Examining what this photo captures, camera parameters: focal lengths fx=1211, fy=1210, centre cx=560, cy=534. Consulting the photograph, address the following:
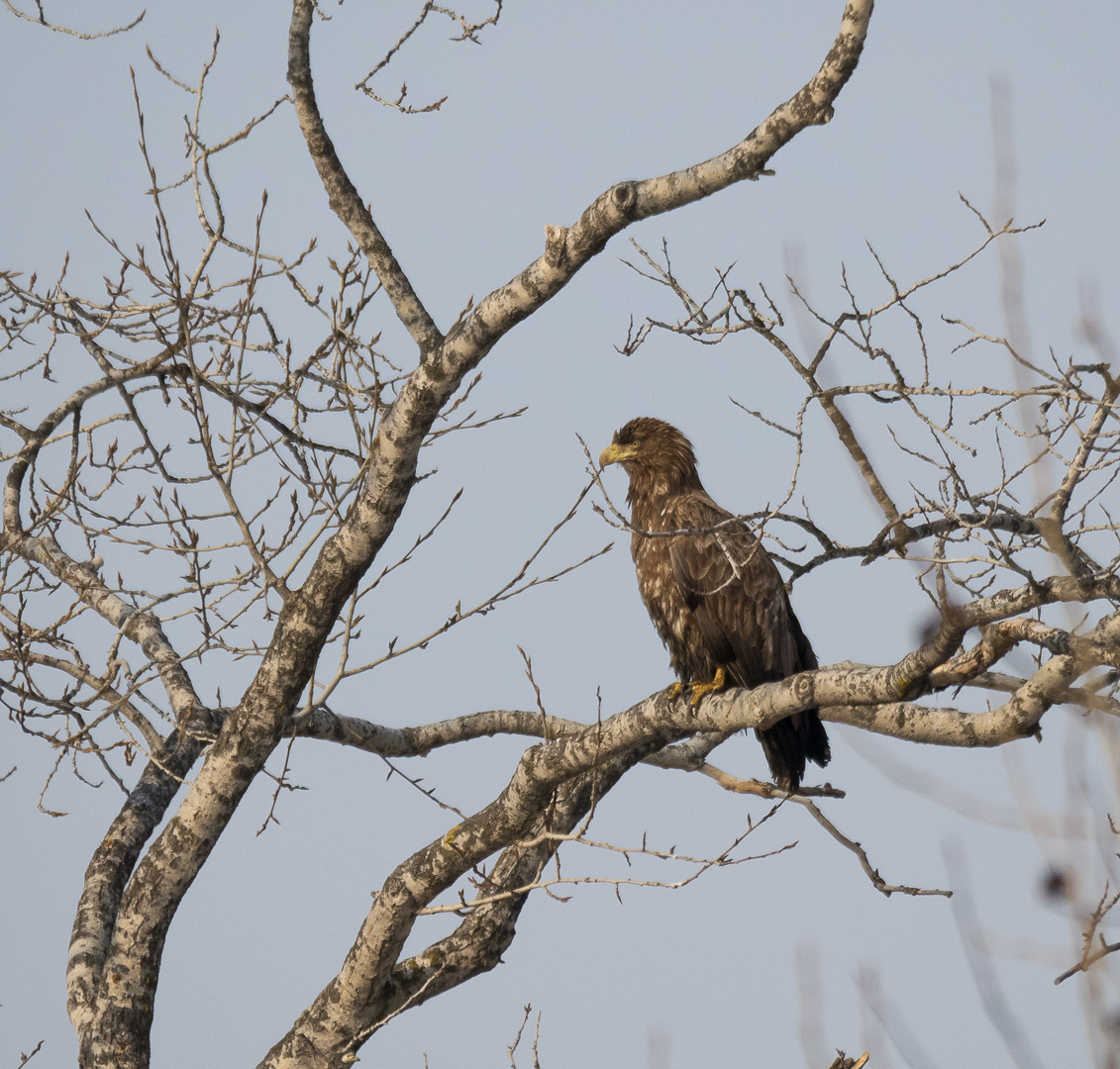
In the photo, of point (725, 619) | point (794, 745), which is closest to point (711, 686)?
point (725, 619)

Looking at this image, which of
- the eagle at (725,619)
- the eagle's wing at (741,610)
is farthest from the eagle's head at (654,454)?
the eagle's wing at (741,610)

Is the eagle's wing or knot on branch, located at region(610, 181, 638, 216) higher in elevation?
knot on branch, located at region(610, 181, 638, 216)

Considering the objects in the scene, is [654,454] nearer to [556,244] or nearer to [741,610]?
[741,610]

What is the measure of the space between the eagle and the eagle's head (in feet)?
0.83

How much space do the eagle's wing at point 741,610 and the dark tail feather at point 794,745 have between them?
0.29 meters

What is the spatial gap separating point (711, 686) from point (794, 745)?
0.45 meters

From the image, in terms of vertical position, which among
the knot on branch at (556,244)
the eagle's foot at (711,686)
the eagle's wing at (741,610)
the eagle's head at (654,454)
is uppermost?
the eagle's head at (654,454)

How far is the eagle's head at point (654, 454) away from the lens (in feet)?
20.3

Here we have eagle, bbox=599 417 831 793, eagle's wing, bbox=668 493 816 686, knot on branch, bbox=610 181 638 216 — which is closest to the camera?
knot on branch, bbox=610 181 638 216

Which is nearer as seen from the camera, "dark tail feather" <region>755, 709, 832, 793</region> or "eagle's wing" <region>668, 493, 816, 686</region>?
"dark tail feather" <region>755, 709, 832, 793</region>

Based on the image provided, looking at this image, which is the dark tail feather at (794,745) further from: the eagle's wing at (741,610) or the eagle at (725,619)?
the eagle's wing at (741,610)

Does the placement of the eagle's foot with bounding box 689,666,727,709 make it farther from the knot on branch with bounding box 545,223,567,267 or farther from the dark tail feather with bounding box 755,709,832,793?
the knot on branch with bounding box 545,223,567,267

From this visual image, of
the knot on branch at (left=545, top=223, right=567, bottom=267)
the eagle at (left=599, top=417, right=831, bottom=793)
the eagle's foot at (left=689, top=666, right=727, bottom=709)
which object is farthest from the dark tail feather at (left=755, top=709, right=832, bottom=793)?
the knot on branch at (left=545, top=223, right=567, bottom=267)

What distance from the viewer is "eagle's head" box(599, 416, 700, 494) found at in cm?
620
